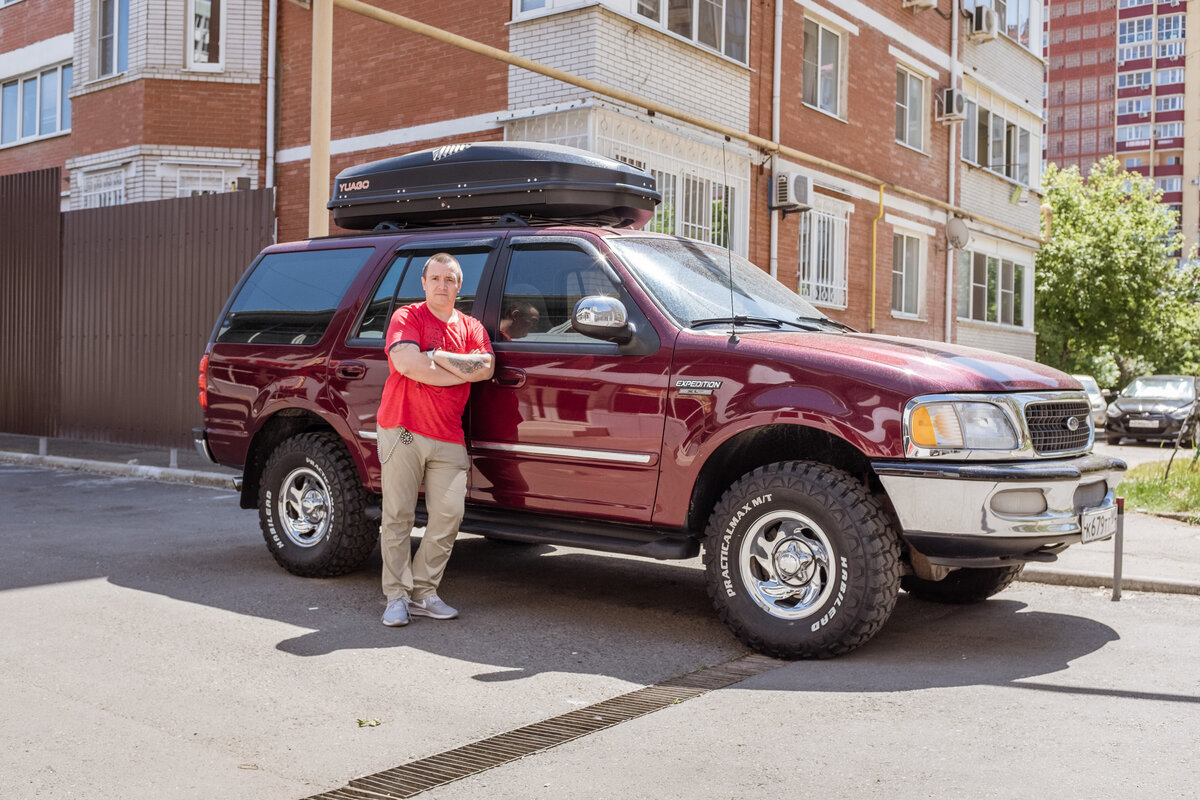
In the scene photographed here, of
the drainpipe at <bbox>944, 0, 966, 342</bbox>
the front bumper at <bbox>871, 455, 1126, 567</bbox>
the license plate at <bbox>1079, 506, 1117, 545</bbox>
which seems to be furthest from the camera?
the drainpipe at <bbox>944, 0, 966, 342</bbox>

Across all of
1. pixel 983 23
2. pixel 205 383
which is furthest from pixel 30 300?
pixel 983 23

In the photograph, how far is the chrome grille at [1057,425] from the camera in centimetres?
532

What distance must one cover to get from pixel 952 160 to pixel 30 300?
15.5 metres

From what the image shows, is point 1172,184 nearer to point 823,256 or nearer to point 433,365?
point 823,256

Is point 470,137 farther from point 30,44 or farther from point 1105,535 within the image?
point 30,44

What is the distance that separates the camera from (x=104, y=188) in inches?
742

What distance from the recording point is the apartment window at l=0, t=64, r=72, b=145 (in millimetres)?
21609

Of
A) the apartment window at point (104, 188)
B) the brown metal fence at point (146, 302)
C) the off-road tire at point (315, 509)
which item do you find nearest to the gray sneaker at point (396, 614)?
the off-road tire at point (315, 509)

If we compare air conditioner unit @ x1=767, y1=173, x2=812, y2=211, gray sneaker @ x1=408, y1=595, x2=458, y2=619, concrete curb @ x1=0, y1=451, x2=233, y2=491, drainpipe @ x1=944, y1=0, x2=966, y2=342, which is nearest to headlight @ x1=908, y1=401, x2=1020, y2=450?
gray sneaker @ x1=408, y1=595, x2=458, y2=619

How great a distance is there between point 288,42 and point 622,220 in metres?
12.2

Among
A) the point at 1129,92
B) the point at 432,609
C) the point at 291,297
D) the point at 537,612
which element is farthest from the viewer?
the point at 1129,92

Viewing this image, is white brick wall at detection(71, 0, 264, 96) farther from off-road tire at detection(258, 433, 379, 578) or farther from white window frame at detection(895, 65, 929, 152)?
off-road tire at detection(258, 433, 379, 578)

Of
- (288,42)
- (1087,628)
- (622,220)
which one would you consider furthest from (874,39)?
(1087,628)

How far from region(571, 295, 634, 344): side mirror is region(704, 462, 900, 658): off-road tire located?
932 millimetres
